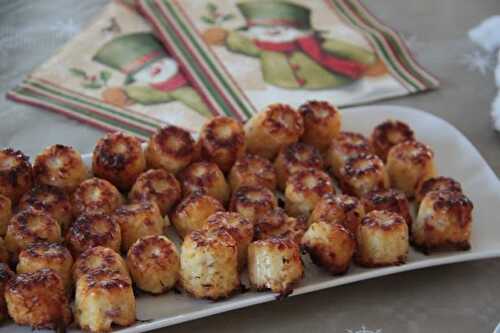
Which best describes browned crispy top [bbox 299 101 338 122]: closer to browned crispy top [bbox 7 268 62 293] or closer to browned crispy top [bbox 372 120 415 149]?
browned crispy top [bbox 372 120 415 149]

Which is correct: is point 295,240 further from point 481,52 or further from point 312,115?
point 481,52

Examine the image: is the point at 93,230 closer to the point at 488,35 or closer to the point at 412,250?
the point at 412,250

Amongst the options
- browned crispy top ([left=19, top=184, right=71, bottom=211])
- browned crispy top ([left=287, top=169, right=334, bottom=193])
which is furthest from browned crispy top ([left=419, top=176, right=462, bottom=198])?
browned crispy top ([left=19, top=184, right=71, bottom=211])

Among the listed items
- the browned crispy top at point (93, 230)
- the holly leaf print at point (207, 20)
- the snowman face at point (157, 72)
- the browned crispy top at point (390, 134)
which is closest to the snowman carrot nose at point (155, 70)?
the snowman face at point (157, 72)

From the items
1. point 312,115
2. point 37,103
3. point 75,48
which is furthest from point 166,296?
point 75,48

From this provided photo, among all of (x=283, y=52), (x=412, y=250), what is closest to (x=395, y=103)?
(x=283, y=52)

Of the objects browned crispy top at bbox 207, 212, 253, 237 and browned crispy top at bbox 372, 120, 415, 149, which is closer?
browned crispy top at bbox 207, 212, 253, 237
